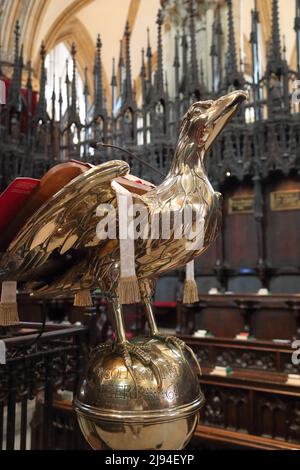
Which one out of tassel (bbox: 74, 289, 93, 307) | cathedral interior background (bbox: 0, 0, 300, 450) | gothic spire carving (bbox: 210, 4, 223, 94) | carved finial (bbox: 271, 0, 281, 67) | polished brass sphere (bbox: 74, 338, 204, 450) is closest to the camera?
polished brass sphere (bbox: 74, 338, 204, 450)

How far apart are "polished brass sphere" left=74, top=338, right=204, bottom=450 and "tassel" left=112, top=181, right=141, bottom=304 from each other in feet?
0.42

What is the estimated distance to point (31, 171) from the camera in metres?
6.18

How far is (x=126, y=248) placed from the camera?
70cm

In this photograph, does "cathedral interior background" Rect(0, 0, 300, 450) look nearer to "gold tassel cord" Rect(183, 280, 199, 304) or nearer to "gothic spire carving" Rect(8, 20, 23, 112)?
"gothic spire carving" Rect(8, 20, 23, 112)

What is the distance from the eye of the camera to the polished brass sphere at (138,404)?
25.6 inches

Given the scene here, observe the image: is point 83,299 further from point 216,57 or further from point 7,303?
point 216,57

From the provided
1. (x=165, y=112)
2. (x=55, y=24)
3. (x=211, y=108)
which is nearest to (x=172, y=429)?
(x=211, y=108)

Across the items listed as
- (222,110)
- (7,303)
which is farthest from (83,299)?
(222,110)

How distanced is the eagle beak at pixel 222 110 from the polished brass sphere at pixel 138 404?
478mm

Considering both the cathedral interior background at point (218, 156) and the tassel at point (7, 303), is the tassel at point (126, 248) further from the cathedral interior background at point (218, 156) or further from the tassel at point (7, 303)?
the cathedral interior background at point (218, 156)

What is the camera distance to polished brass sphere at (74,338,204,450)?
650 mm

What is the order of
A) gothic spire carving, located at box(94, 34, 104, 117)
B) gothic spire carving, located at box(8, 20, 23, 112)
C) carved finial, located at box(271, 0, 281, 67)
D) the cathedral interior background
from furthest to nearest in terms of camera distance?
gothic spire carving, located at box(94, 34, 104, 117) < gothic spire carving, located at box(8, 20, 23, 112) < carved finial, located at box(271, 0, 281, 67) < the cathedral interior background

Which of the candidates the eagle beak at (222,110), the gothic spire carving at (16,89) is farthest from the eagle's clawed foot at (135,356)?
the gothic spire carving at (16,89)

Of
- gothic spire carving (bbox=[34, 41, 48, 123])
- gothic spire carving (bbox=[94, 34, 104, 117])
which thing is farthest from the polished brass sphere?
gothic spire carving (bbox=[34, 41, 48, 123])
